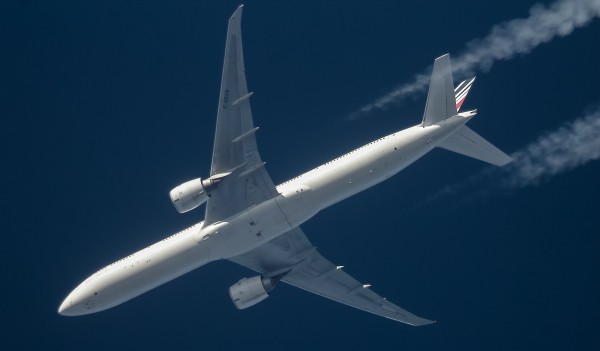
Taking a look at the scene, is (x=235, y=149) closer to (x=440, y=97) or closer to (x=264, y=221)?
(x=264, y=221)

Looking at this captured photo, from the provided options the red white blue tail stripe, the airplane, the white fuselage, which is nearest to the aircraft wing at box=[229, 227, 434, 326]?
the airplane

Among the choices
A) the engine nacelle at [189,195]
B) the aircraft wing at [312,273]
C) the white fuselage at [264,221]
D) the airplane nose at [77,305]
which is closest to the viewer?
the engine nacelle at [189,195]

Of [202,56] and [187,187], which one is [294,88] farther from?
[187,187]

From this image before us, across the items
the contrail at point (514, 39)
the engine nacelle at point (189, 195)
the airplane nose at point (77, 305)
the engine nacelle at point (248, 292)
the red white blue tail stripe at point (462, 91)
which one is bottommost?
the engine nacelle at point (248, 292)

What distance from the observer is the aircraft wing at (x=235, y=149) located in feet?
114

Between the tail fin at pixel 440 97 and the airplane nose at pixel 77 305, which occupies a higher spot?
the tail fin at pixel 440 97

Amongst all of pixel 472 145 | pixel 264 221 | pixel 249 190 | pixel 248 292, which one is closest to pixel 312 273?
pixel 248 292

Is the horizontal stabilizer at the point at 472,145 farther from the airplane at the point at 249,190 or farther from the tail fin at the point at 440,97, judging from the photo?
the tail fin at the point at 440,97

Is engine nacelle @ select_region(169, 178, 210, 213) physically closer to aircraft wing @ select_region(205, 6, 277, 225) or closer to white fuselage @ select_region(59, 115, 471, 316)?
aircraft wing @ select_region(205, 6, 277, 225)

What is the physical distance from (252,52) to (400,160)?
15673 millimetres

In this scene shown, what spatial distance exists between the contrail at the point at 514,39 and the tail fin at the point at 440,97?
30.0 ft

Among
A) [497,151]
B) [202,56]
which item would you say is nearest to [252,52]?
[202,56]

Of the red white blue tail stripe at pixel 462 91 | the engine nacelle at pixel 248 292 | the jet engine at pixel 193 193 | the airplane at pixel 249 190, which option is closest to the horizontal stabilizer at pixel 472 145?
the airplane at pixel 249 190

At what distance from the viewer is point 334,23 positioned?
48.7m
